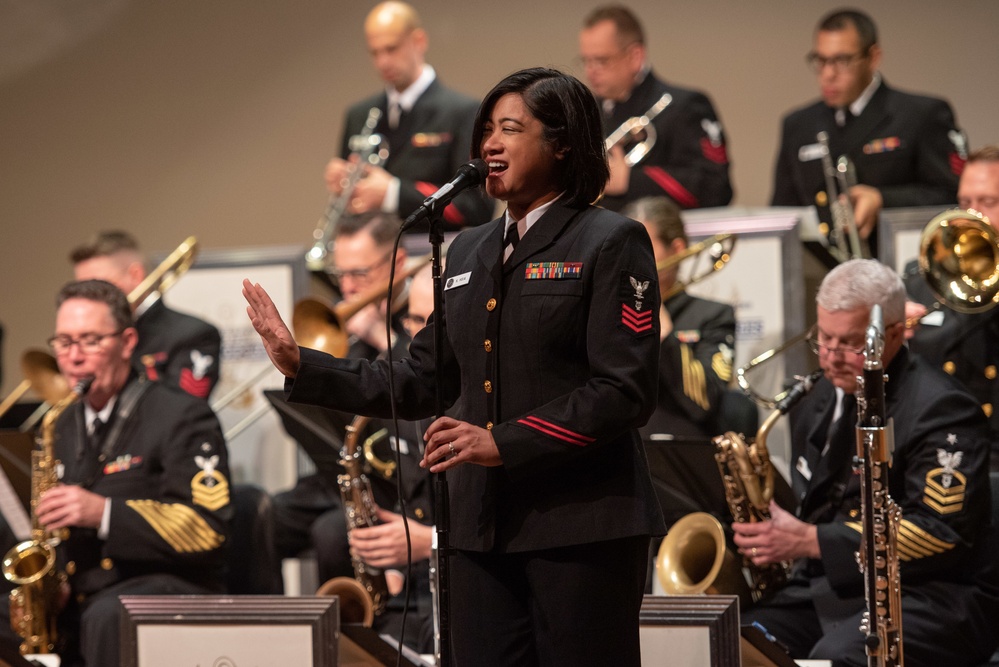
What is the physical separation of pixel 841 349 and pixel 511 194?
5.08 feet

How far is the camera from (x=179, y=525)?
4.38 m

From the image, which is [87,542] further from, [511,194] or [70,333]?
[511,194]

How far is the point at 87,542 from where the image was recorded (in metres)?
4.54

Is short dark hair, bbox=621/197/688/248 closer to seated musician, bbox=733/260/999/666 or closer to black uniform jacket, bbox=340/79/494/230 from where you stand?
black uniform jacket, bbox=340/79/494/230

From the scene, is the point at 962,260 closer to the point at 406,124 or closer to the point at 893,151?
the point at 893,151

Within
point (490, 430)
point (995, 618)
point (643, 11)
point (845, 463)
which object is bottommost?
point (995, 618)

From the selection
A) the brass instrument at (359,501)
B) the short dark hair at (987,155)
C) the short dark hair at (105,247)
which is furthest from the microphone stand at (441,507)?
the short dark hair at (105,247)

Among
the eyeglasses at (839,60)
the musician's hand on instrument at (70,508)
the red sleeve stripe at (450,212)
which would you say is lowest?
the musician's hand on instrument at (70,508)

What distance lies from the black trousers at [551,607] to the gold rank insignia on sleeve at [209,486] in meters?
2.20

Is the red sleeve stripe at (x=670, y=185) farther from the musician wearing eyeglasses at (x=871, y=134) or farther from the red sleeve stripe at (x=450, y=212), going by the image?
the red sleeve stripe at (x=450, y=212)

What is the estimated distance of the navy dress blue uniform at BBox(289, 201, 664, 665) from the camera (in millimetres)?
2369

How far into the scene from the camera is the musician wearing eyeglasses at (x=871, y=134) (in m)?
5.77

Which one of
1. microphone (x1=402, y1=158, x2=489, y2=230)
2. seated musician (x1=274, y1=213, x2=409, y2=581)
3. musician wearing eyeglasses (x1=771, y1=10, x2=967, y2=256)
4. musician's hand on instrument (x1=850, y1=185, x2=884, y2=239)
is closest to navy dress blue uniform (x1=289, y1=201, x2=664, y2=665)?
microphone (x1=402, y1=158, x2=489, y2=230)

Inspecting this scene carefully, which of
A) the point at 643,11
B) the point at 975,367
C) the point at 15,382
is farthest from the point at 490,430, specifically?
the point at 15,382
